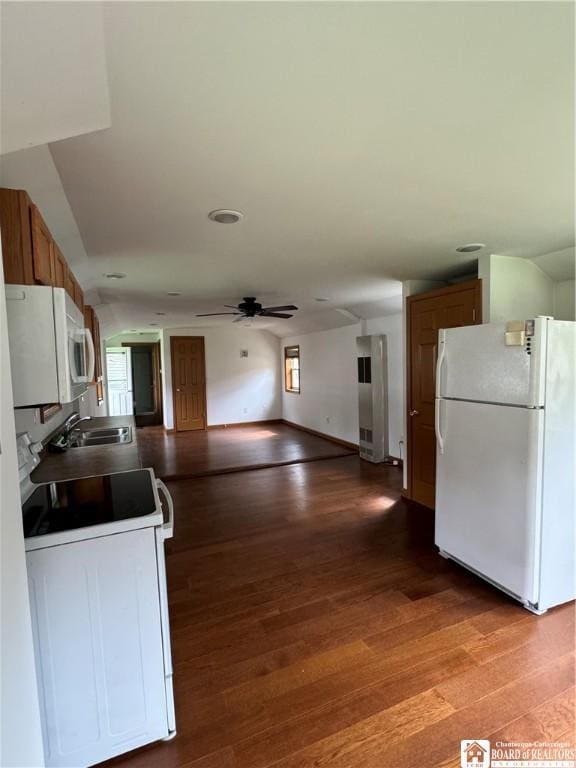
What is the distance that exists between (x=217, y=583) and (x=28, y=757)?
1.66m

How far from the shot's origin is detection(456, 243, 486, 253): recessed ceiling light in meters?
2.79

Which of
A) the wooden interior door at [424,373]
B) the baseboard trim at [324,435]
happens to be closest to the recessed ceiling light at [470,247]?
the wooden interior door at [424,373]

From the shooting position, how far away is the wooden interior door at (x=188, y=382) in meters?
8.21

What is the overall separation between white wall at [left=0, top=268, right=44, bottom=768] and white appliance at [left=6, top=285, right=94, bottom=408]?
1.31 ft

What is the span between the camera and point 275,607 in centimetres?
228

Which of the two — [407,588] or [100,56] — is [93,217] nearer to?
[100,56]

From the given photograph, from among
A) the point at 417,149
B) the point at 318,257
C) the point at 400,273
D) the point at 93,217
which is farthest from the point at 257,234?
the point at 400,273

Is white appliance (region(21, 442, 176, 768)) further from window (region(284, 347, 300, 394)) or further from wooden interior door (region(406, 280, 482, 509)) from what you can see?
window (region(284, 347, 300, 394))

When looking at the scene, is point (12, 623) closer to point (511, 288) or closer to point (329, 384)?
point (511, 288)

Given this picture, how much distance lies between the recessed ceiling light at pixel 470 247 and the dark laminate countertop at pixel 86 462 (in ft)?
9.28

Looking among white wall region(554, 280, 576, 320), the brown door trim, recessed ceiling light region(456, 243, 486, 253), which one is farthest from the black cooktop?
the brown door trim

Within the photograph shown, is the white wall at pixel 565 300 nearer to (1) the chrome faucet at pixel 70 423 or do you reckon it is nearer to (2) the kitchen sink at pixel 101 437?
(2) the kitchen sink at pixel 101 437

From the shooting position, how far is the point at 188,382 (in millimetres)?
8312

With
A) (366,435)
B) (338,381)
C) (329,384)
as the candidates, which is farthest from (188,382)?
(366,435)
